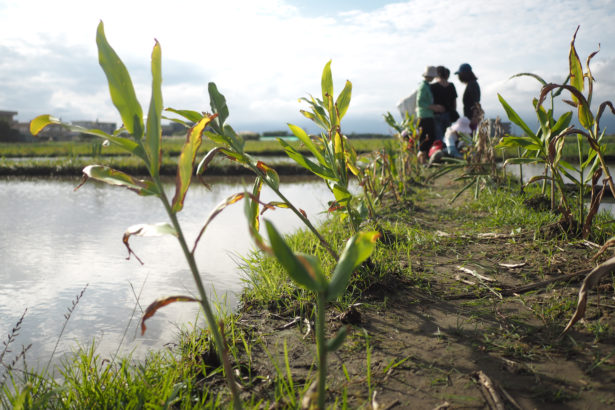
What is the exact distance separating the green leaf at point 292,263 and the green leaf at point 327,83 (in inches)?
35.0

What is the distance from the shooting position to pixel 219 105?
973mm

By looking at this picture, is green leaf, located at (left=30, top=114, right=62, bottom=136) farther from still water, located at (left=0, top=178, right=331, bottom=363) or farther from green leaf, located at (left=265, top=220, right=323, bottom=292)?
green leaf, located at (left=265, top=220, right=323, bottom=292)

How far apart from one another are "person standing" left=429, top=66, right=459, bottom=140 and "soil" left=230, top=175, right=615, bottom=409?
398cm

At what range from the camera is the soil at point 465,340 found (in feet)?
2.42

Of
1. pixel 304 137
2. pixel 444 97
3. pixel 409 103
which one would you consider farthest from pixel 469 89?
pixel 304 137

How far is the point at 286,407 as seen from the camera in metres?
0.74

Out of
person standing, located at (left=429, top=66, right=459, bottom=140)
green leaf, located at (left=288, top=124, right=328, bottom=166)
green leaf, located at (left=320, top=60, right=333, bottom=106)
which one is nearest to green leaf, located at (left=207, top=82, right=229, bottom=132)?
green leaf, located at (left=288, top=124, right=328, bottom=166)

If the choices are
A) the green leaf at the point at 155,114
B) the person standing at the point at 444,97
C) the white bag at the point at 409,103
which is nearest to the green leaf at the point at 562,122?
the green leaf at the point at 155,114

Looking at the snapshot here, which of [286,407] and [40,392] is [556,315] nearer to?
[286,407]

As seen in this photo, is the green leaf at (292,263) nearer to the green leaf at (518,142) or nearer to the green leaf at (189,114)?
the green leaf at (189,114)

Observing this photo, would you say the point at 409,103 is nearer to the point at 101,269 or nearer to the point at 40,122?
the point at 101,269

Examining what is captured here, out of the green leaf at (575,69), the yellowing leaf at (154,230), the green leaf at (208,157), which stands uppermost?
the green leaf at (575,69)

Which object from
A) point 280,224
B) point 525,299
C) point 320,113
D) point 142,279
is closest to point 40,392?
point 142,279

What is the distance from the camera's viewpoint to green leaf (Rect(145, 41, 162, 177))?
649 mm
